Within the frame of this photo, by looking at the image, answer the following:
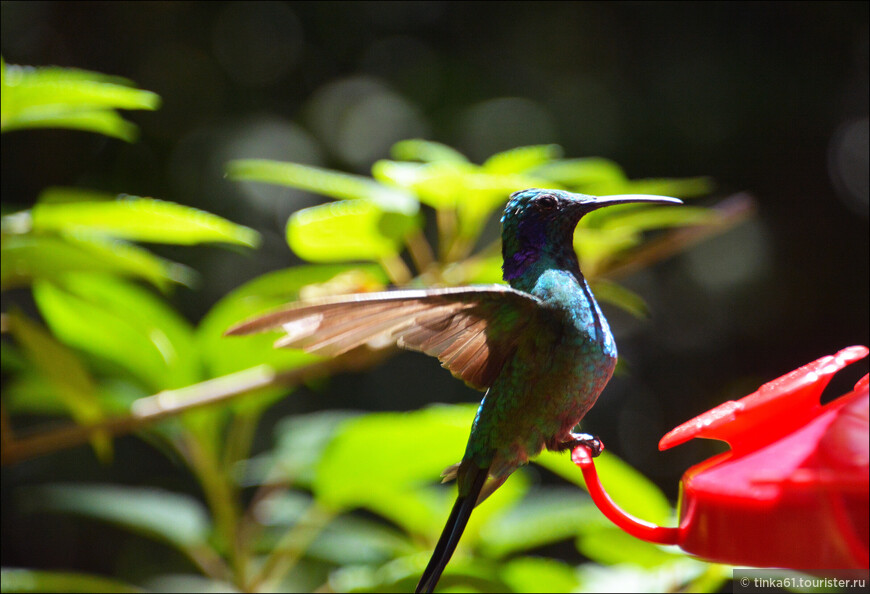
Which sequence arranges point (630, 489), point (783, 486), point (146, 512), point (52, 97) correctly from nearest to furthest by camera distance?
point (783, 486), point (52, 97), point (630, 489), point (146, 512)

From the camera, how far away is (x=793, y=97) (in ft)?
10.8

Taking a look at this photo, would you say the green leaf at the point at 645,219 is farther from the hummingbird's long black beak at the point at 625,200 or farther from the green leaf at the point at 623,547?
the green leaf at the point at 623,547

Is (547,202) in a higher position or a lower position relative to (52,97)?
lower

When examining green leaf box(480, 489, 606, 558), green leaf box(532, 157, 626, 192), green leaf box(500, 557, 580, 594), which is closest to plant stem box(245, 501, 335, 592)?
green leaf box(480, 489, 606, 558)

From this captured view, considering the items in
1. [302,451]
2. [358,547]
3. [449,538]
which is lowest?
[358,547]

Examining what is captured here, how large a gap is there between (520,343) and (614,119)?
2.52m

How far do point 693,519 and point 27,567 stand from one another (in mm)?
2747

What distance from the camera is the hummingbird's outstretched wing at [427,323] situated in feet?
2.40

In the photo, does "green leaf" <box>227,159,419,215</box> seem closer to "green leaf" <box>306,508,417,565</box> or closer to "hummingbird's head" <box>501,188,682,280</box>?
"hummingbird's head" <box>501,188,682,280</box>

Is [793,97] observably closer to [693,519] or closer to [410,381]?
[410,381]

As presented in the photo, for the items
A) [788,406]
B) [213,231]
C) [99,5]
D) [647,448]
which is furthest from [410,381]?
[788,406]

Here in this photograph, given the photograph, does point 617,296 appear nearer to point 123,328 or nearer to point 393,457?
point 393,457

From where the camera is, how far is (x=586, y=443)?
975 mm

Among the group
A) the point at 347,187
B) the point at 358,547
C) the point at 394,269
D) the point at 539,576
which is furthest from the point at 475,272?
the point at 358,547
